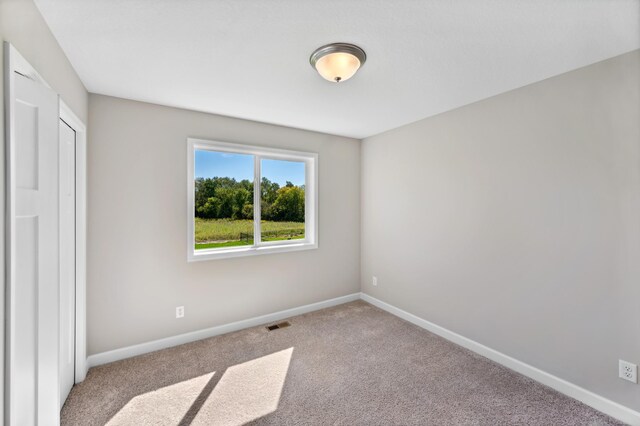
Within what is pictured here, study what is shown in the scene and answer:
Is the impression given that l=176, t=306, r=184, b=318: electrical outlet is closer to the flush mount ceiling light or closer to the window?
the window

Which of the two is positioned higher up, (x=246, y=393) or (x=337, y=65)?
(x=337, y=65)

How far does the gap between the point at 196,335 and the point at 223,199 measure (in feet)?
4.85

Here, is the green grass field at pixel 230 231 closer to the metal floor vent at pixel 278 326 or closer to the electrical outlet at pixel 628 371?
the metal floor vent at pixel 278 326

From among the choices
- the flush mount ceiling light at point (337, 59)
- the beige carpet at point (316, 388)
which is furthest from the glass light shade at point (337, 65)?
the beige carpet at point (316, 388)

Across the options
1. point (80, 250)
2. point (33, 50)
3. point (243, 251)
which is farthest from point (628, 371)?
point (80, 250)

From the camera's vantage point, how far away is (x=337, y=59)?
181 centimetres

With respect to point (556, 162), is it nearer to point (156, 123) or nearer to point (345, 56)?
point (345, 56)

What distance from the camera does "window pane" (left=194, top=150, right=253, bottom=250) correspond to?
10.1ft

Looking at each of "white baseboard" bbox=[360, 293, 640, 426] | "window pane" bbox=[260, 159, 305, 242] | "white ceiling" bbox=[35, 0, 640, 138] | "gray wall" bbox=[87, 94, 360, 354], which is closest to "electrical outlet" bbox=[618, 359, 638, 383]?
"white baseboard" bbox=[360, 293, 640, 426]

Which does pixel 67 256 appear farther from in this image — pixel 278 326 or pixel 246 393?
pixel 278 326

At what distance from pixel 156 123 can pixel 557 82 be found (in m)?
3.47

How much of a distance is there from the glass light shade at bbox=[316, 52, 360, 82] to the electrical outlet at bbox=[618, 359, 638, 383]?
265cm

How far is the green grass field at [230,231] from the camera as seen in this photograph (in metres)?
3.10

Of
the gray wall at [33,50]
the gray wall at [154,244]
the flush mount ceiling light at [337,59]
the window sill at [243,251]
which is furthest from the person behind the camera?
the window sill at [243,251]
